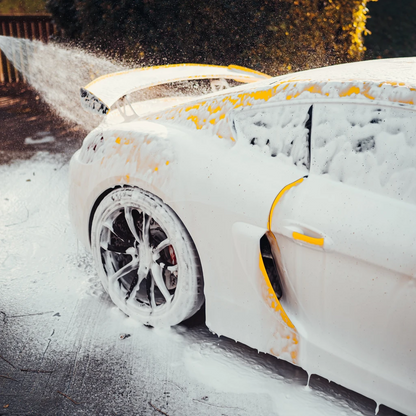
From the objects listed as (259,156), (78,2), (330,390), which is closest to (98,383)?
(330,390)

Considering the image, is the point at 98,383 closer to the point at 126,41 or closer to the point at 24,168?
the point at 24,168

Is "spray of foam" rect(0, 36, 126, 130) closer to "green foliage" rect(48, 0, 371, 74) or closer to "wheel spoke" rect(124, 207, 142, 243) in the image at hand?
"green foliage" rect(48, 0, 371, 74)

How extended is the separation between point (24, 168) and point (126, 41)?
7.88ft

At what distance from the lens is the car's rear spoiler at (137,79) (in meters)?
2.96

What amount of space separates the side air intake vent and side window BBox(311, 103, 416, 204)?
36 centimetres

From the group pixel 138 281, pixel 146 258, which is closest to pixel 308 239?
pixel 146 258

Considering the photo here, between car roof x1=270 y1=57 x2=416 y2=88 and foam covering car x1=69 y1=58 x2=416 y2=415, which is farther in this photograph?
car roof x1=270 y1=57 x2=416 y2=88

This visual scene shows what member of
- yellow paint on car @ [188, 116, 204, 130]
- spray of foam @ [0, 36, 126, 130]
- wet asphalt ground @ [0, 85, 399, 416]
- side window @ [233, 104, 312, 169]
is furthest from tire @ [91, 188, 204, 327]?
spray of foam @ [0, 36, 126, 130]

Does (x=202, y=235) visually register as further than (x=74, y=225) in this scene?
No

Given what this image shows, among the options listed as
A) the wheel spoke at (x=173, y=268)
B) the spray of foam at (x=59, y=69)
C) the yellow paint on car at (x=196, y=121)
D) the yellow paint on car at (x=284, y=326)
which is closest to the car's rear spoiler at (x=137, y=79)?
the yellow paint on car at (x=196, y=121)

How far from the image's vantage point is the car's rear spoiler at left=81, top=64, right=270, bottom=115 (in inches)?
116

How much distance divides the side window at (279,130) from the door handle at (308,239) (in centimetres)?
29

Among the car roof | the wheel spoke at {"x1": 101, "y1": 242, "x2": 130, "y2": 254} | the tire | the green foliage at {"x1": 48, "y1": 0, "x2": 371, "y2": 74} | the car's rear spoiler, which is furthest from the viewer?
the green foliage at {"x1": 48, "y1": 0, "x2": 371, "y2": 74}

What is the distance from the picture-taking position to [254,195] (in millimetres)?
2045
